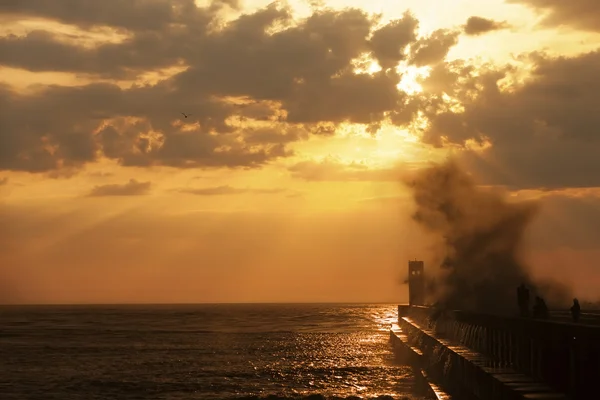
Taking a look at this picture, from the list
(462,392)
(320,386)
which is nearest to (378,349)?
(320,386)

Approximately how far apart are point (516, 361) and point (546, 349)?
4.57m

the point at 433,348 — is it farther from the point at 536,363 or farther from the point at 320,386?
the point at 536,363

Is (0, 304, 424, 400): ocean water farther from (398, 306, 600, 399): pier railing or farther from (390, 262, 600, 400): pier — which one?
(398, 306, 600, 399): pier railing

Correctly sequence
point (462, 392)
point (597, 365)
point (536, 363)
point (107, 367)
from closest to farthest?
point (597, 365) → point (536, 363) → point (462, 392) → point (107, 367)

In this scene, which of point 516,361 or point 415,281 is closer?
point 516,361

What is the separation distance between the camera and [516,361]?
95.2 feet

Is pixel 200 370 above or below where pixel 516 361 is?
below

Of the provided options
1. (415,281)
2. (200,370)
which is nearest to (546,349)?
(200,370)

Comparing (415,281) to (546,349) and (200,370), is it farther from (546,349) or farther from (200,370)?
(546,349)

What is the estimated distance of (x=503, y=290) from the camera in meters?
117

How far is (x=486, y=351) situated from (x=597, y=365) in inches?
681

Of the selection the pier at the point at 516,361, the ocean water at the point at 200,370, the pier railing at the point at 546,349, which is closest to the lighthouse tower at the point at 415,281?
the ocean water at the point at 200,370

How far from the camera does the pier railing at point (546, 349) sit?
66.2 feet

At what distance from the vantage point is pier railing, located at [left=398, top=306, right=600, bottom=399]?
20192mm
